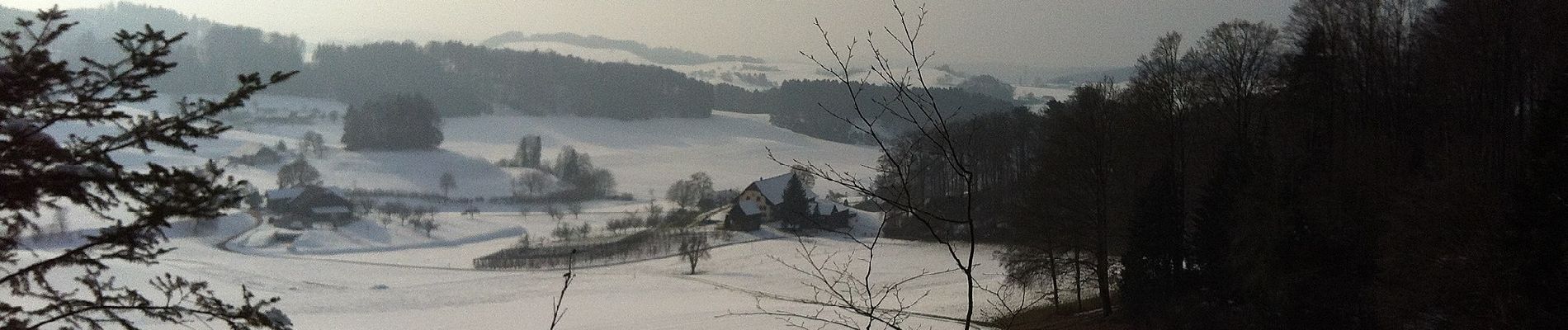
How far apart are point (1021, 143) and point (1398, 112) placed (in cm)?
2795

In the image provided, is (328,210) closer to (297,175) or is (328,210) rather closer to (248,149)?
(297,175)

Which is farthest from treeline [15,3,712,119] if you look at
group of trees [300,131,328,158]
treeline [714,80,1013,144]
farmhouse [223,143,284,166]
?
farmhouse [223,143,284,166]

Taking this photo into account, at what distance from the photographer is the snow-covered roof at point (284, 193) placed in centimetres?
5822

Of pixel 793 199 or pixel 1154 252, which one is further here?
pixel 793 199

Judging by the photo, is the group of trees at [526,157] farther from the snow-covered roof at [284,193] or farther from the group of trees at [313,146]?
the snow-covered roof at [284,193]

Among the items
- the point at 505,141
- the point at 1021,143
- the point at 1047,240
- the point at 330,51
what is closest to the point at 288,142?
the point at 505,141

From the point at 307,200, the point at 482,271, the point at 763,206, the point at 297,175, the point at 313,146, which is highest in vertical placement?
the point at 313,146

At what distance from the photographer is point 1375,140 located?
48.4ft

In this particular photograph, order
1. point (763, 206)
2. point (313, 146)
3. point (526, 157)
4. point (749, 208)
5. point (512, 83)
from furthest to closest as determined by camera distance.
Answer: point (512, 83), point (526, 157), point (313, 146), point (763, 206), point (749, 208)

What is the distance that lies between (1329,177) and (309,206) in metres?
56.5

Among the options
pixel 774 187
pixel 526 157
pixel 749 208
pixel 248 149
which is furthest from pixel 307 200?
pixel 774 187

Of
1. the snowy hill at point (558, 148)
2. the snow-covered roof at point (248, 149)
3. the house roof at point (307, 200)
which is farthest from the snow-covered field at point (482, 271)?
the house roof at point (307, 200)

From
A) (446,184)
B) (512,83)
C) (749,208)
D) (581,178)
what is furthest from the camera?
(512,83)

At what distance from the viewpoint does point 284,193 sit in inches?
2308
